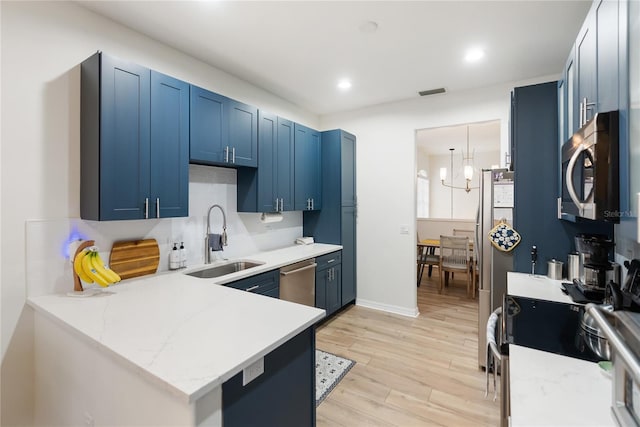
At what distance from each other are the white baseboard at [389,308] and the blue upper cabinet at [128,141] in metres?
2.82

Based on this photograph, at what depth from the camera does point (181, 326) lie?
4.41ft

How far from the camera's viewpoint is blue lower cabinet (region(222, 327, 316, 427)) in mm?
1148

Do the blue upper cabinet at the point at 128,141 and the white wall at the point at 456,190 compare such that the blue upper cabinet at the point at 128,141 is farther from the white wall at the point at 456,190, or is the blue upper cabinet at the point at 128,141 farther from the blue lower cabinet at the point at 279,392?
the white wall at the point at 456,190

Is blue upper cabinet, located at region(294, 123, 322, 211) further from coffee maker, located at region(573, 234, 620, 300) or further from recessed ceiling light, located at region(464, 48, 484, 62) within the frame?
coffee maker, located at region(573, 234, 620, 300)

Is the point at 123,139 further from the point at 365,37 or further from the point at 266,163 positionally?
the point at 365,37

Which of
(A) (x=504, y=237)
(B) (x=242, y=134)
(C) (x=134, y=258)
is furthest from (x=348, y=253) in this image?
(C) (x=134, y=258)

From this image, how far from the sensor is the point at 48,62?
1862 mm

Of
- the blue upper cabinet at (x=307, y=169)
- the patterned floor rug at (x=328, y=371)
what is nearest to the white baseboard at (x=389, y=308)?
the patterned floor rug at (x=328, y=371)

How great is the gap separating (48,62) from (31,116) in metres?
0.37

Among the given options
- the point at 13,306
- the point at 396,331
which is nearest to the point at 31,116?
the point at 13,306

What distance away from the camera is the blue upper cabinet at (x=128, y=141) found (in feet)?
6.13

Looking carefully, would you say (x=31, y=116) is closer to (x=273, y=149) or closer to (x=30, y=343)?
(x=30, y=343)

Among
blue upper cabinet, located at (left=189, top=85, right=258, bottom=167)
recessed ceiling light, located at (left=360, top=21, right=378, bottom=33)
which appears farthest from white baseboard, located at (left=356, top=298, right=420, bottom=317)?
recessed ceiling light, located at (left=360, top=21, right=378, bottom=33)

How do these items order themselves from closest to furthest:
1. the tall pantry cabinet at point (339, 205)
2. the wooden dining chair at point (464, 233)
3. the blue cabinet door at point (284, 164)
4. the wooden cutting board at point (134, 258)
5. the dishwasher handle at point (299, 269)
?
the wooden cutting board at point (134, 258) → the dishwasher handle at point (299, 269) → the blue cabinet door at point (284, 164) → the tall pantry cabinet at point (339, 205) → the wooden dining chair at point (464, 233)
